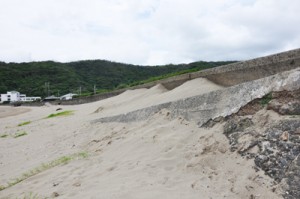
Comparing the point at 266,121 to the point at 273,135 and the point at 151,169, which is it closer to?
the point at 273,135

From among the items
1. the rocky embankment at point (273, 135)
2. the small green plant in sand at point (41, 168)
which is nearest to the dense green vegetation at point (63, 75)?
the small green plant in sand at point (41, 168)

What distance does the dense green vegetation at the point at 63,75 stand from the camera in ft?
310

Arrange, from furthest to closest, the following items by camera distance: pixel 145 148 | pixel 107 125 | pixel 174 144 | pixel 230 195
Result: 1. pixel 107 125
2. pixel 145 148
3. pixel 174 144
4. pixel 230 195

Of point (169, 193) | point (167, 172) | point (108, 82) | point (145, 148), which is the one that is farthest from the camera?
point (108, 82)

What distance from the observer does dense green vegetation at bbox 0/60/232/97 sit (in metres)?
94.6

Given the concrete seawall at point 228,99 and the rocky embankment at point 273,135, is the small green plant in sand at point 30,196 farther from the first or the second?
the rocky embankment at point 273,135

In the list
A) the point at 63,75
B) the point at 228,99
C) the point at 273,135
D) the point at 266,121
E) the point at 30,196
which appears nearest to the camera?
the point at 273,135

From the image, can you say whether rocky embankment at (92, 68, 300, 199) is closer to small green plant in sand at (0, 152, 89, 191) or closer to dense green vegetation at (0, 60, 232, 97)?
small green plant in sand at (0, 152, 89, 191)

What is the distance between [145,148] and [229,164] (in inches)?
66.7

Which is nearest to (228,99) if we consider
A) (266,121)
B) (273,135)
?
(266,121)

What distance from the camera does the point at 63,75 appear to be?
341ft

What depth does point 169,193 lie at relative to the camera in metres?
3.81

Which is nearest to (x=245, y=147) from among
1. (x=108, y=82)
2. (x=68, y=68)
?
(x=108, y=82)

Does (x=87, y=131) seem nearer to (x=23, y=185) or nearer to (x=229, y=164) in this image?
(x=23, y=185)
